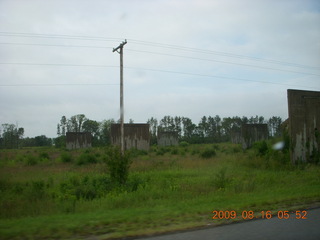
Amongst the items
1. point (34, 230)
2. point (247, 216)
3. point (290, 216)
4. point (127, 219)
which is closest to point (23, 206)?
point (34, 230)

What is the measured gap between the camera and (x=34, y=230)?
21.0ft

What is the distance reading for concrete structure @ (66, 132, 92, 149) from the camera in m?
57.5

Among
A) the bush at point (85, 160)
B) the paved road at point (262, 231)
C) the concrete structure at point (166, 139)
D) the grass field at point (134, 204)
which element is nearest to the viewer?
the paved road at point (262, 231)

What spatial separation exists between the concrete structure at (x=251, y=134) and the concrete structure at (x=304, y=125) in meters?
17.5

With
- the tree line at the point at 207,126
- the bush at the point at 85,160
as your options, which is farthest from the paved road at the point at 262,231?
the tree line at the point at 207,126

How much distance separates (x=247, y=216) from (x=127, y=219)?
2.96 metres

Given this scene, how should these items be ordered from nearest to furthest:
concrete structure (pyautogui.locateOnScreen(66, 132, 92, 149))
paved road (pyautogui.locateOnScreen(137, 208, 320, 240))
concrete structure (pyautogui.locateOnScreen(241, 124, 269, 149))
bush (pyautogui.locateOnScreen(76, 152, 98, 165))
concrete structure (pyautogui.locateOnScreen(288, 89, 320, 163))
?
1. paved road (pyautogui.locateOnScreen(137, 208, 320, 240))
2. concrete structure (pyautogui.locateOnScreen(288, 89, 320, 163))
3. bush (pyautogui.locateOnScreen(76, 152, 98, 165))
4. concrete structure (pyautogui.locateOnScreen(241, 124, 269, 149))
5. concrete structure (pyautogui.locateOnScreen(66, 132, 92, 149))

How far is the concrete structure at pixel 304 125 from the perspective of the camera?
1845cm

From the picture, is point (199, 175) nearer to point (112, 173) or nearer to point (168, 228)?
point (112, 173)

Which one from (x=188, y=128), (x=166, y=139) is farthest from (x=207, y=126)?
(x=166, y=139)
